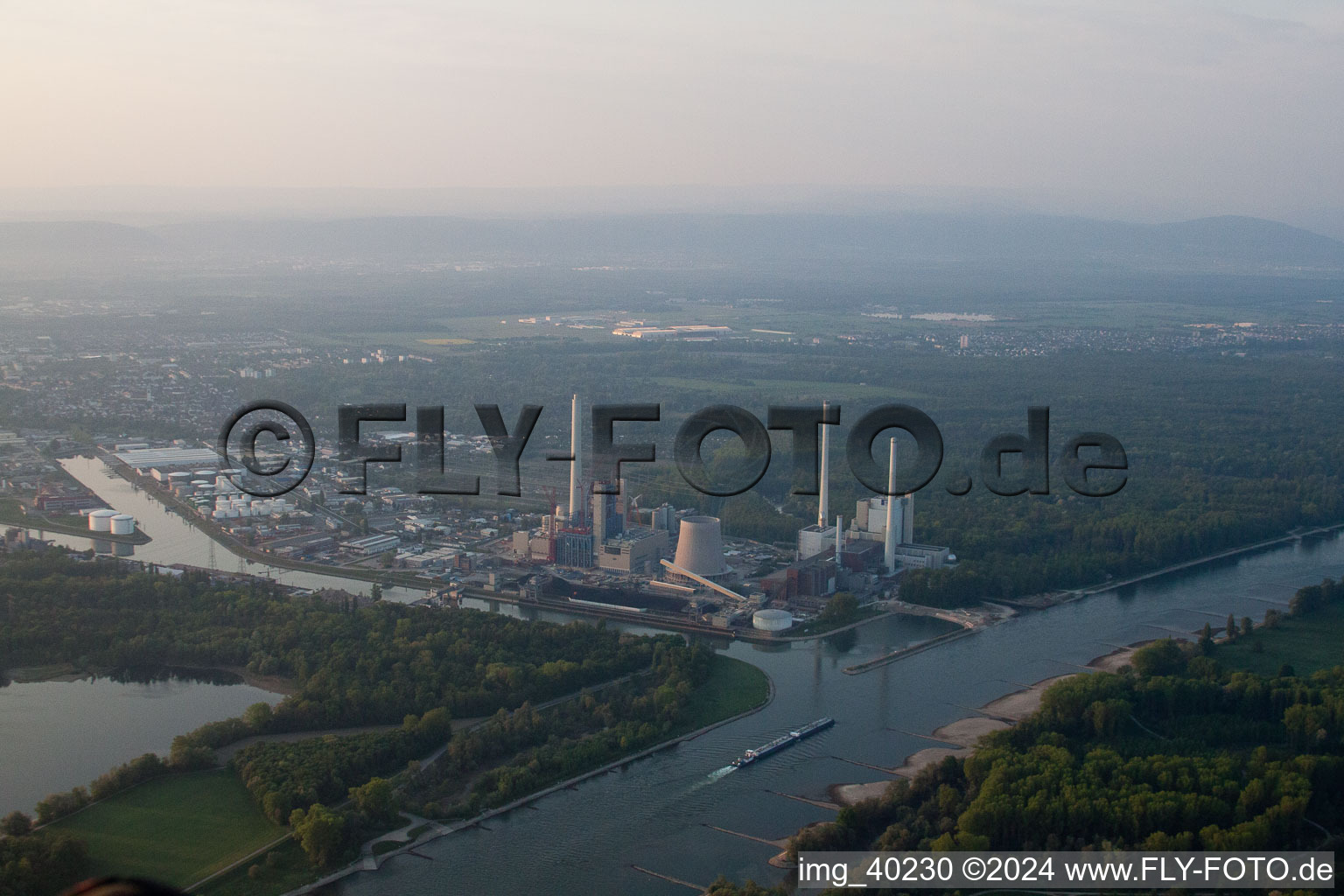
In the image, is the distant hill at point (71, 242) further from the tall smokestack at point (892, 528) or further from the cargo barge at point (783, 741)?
the cargo barge at point (783, 741)

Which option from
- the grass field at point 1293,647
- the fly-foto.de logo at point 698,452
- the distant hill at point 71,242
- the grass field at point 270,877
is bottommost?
the grass field at point 270,877

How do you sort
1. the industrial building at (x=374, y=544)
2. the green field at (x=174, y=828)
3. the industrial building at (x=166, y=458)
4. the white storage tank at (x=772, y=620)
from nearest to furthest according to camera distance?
the green field at (x=174, y=828) → the white storage tank at (x=772, y=620) → the industrial building at (x=374, y=544) → the industrial building at (x=166, y=458)

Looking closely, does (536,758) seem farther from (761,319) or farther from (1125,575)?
(761,319)

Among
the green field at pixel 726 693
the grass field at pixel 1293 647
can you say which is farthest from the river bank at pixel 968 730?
the green field at pixel 726 693

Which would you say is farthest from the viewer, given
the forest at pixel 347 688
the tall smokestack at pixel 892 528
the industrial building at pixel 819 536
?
the industrial building at pixel 819 536

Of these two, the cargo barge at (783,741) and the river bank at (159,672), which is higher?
the river bank at (159,672)

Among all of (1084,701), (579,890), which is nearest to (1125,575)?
(1084,701)

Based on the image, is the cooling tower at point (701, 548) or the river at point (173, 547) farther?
the river at point (173, 547)

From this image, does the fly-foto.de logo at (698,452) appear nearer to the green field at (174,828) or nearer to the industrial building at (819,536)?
the industrial building at (819,536)

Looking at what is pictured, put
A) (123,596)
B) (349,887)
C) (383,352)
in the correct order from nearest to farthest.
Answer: (349,887)
(123,596)
(383,352)
